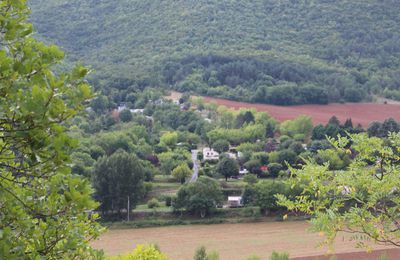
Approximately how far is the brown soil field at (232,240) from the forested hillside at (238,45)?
110 ft

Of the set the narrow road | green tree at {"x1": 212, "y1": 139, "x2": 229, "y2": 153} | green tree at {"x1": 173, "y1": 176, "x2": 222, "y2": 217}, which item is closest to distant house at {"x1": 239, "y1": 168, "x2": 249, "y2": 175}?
the narrow road

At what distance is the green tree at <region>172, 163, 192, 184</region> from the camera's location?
34.9 m

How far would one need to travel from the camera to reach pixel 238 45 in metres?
82.3

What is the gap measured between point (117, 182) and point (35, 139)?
26900 mm

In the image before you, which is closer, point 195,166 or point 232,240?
point 232,240

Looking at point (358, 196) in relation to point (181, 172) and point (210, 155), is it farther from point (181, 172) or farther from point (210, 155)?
point (210, 155)

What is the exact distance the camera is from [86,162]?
34.4 meters

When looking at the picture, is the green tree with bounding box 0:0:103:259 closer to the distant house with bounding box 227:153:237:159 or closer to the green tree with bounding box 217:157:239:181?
the green tree with bounding box 217:157:239:181

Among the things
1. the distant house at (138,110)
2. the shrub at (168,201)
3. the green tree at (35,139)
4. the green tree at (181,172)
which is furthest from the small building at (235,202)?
the green tree at (35,139)

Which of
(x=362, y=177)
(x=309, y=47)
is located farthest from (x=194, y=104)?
(x=362, y=177)

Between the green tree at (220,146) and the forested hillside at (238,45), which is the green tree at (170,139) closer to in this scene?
the green tree at (220,146)

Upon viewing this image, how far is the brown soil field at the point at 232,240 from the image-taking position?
22688mm

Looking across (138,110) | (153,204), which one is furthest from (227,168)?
(138,110)

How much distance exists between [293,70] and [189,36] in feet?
65.5
